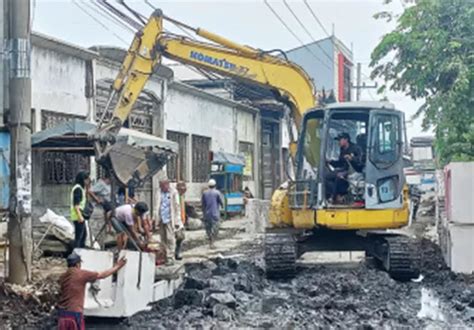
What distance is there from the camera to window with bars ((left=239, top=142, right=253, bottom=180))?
104ft

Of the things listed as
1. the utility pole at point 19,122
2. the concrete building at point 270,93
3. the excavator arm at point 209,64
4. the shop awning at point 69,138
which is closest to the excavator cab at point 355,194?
the excavator arm at point 209,64

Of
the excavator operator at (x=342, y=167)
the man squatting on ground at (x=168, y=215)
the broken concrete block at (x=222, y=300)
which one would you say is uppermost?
the excavator operator at (x=342, y=167)

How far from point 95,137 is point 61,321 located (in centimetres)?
675

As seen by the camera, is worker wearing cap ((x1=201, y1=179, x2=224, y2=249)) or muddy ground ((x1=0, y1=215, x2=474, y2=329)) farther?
worker wearing cap ((x1=201, y1=179, x2=224, y2=249))

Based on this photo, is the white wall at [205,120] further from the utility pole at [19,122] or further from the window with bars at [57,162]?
the utility pole at [19,122]

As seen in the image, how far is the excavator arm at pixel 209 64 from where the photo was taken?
1403 cm

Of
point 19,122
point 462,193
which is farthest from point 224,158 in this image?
point 19,122

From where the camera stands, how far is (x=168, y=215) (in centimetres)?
1374

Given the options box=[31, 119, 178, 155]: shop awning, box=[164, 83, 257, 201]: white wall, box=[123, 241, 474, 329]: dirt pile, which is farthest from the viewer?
box=[164, 83, 257, 201]: white wall

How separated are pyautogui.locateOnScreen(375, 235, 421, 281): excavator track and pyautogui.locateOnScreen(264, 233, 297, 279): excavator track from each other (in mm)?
1540

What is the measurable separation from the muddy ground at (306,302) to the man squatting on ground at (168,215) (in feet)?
4.99

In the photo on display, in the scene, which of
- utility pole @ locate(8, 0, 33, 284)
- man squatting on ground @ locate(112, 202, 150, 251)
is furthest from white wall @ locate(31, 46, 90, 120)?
man squatting on ground @ locate(112, 202, 150, 251)

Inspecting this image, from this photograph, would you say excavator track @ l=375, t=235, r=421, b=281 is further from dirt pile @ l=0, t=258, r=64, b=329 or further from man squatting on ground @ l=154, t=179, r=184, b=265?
dirt pile @ l=0, t=258, r=64, b=329

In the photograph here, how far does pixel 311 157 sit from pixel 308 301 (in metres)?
3.64
